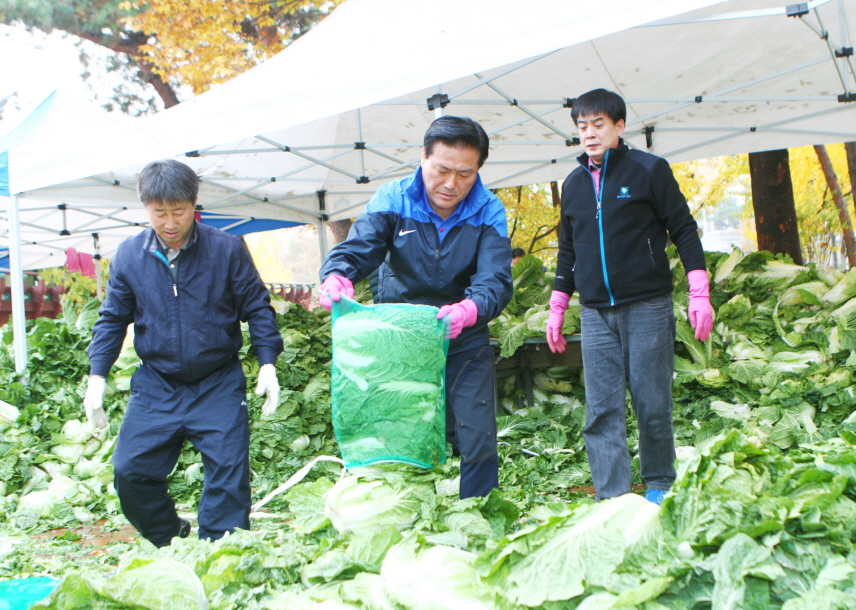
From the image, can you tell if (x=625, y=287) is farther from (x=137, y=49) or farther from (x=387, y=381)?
→ (x=137, y=49)

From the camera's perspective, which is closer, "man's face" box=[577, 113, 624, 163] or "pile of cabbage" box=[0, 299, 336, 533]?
"man's face" box=[577, 113, 624, 163]

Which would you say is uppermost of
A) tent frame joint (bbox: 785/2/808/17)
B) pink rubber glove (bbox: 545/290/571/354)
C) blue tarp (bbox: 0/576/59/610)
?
tent frame joint (bbox: 785/2/808/17)

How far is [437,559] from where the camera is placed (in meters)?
1.64

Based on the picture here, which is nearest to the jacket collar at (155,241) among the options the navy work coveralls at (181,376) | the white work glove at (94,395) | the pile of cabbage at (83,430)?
the navy work coveralls at (181,376)

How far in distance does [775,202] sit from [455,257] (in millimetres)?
5675

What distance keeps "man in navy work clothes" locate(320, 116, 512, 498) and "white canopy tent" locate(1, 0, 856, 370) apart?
0.93 meters

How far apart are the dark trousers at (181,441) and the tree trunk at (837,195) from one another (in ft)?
40.6

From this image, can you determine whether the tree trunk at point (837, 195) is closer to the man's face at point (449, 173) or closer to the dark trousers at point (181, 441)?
the man's face at point (449, 173)

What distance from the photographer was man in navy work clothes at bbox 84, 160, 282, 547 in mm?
2859

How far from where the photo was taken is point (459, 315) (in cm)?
246

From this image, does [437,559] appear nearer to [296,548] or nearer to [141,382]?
[296,548]

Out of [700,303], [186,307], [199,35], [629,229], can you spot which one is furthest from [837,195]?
[186,307]

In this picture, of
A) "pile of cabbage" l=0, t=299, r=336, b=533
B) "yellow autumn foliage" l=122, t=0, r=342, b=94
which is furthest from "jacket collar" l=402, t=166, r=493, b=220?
"yellow autumn foliage" l=122, t=0, r=342, b=94

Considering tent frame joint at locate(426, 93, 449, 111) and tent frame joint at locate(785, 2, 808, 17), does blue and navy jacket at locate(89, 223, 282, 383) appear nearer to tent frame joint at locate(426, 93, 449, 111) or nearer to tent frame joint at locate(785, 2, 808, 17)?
tent frame joint at locate(426, 93, 449, 111)
